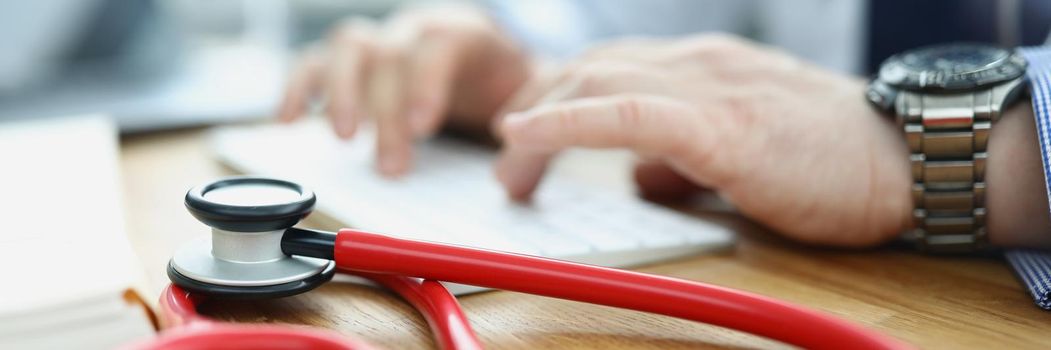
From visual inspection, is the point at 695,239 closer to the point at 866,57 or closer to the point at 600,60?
the point at 600,60

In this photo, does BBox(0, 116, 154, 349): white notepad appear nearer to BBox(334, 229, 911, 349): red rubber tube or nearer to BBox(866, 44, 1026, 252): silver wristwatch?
BBox(334, 229, 911, 349): red rubber tube

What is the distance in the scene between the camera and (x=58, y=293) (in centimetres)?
31

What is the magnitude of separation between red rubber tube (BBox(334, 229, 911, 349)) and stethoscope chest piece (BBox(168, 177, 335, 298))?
19mm

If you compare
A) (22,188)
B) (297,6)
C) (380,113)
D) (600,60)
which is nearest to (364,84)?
(380,113)

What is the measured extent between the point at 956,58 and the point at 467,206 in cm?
29

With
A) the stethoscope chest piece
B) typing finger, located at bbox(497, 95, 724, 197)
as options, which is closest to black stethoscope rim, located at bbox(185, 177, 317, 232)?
the stethoscope chest piece

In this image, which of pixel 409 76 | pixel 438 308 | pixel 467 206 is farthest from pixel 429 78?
pixel 438 308

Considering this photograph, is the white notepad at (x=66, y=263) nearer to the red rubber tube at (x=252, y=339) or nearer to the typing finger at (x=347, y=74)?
the red rubber tube at (x=252, y=339)

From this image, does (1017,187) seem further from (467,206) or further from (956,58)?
(467,206)

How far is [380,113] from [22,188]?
0.99 ft

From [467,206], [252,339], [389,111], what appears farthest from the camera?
[389,111]

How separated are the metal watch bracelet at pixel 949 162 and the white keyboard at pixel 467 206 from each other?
10cm

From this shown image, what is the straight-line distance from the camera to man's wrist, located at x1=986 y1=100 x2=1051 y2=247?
466 millimetres

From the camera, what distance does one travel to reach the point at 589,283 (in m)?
0.36
